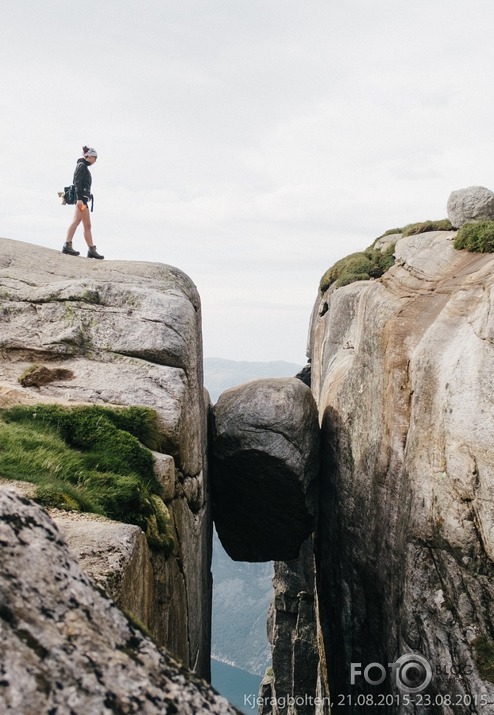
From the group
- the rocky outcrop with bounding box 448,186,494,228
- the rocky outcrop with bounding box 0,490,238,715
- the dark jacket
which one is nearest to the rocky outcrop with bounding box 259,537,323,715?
the rocky outcrop with bounding box 448,186,494,228

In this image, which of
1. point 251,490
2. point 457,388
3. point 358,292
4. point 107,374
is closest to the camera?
point 457,388

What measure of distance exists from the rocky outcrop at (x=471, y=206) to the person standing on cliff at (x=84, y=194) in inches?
541

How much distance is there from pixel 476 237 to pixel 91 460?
1513cm

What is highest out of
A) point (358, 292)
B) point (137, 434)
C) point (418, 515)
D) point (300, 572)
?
point (358, 292)

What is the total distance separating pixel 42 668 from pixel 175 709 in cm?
87

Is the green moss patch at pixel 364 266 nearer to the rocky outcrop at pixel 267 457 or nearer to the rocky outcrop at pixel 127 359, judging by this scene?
the rocky outcrop at pixel 267 457

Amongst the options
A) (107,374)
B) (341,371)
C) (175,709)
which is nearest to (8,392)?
(107,374)

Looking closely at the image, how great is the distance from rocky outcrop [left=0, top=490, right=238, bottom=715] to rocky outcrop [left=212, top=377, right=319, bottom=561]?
60.1 ft

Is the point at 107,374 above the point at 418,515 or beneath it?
above

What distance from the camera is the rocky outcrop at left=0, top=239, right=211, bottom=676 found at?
47.2 feet

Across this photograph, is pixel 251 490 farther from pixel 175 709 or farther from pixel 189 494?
pixel 175 709

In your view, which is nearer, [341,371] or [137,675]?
[137,675]

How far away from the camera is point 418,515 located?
15.7 metres

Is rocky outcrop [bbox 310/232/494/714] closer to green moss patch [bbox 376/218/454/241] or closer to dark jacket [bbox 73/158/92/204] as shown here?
green moss patch [bbox 376/218/454/241]
